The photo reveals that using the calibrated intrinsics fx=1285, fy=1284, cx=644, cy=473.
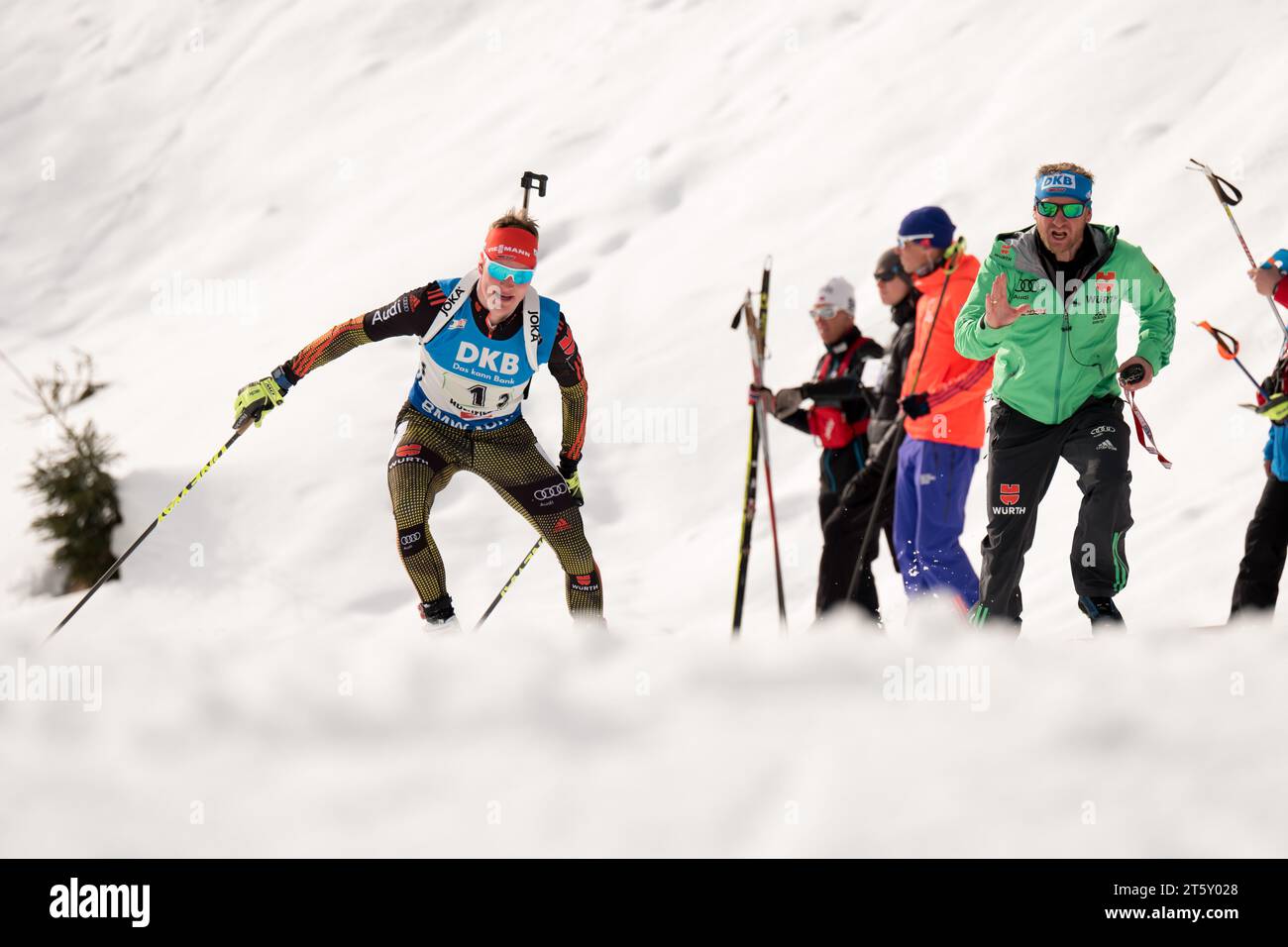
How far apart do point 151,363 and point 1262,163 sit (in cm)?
1823

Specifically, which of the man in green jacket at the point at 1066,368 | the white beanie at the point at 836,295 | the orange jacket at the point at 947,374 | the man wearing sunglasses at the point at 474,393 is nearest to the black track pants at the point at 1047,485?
the man in green jacket at the point at 1066,368

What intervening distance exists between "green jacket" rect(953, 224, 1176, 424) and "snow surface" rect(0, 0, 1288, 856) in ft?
3.45

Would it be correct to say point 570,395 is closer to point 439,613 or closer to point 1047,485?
point 439,613

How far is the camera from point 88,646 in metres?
4.42

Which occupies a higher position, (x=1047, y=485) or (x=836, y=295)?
(x=836, y=295)

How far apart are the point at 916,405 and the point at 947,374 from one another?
242mm

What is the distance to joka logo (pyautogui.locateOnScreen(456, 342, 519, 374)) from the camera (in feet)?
19.7

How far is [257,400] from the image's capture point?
5941mm

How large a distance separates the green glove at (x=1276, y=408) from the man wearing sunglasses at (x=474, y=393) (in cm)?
322

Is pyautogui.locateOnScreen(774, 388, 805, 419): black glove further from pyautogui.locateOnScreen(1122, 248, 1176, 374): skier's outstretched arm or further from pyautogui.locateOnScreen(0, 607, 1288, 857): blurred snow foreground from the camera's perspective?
pyautogui.locateOnScreen(0, 607, 1288, 857): blurred snow foreground

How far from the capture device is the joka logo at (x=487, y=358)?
600cm

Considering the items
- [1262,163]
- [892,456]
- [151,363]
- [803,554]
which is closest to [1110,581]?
[892,456]

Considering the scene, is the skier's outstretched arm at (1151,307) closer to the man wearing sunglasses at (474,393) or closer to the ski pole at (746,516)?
the ski pole at (746,516)

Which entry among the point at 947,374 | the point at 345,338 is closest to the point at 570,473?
the point at 345,338
